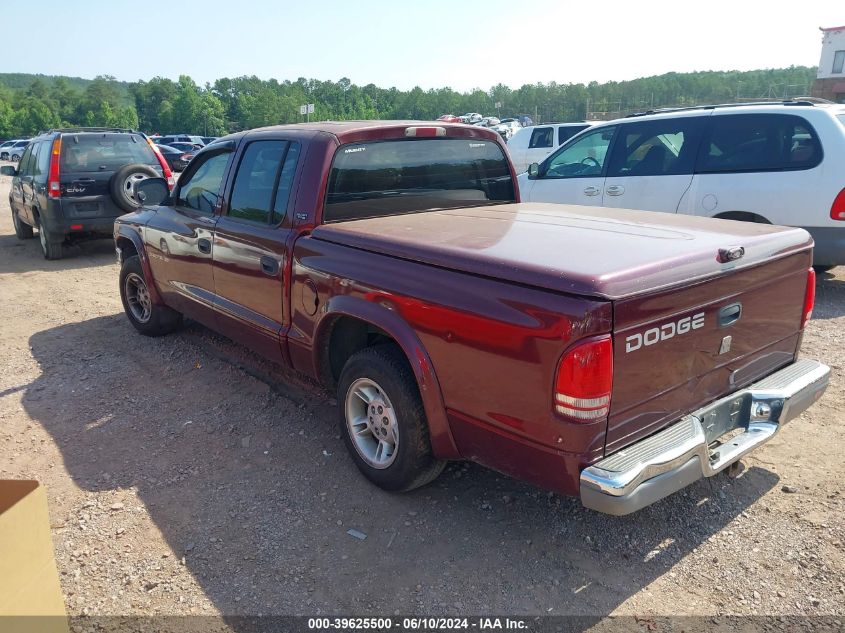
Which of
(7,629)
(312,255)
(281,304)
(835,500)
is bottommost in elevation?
(835,500)

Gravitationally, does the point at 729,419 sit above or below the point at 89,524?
above

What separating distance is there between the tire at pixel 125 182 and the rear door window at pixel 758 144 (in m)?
7.09

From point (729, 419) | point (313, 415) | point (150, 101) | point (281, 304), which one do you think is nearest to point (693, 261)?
point (729, 419)

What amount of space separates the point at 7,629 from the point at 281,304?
7.27ft

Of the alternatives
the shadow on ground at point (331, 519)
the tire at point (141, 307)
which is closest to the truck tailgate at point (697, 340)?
the shadow on ground at point (331, 519)

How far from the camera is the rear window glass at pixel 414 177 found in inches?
150

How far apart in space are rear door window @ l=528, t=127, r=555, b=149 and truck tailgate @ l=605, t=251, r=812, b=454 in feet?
42.5

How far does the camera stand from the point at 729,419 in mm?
2977

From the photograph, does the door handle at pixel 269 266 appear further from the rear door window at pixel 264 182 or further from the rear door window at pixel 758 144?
the rear door window at pixel 758 144

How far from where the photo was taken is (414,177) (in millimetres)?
4145

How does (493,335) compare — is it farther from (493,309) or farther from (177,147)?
(177,147)

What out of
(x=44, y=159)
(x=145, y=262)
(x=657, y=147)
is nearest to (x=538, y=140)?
(x=657, y=147)

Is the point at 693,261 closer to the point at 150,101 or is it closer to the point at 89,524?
the point at 89,524

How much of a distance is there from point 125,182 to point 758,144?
25.5ft
